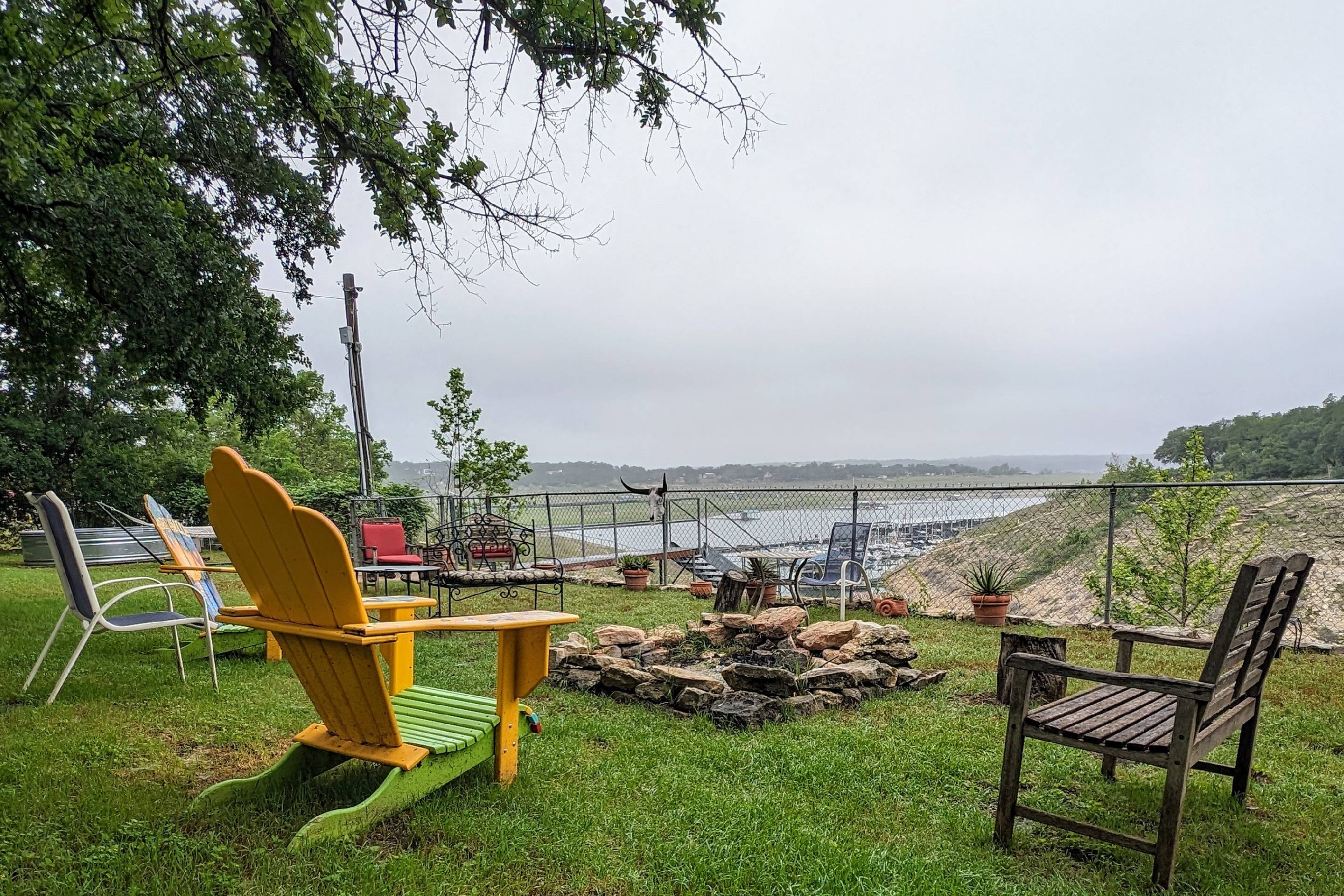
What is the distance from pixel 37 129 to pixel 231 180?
1.74 metres

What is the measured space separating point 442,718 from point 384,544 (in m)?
6.06

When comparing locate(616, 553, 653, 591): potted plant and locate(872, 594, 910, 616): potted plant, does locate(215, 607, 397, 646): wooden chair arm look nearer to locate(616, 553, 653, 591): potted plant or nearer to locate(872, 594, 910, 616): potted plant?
locate(872, 594, 910, 616): potted plant

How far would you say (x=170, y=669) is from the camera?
4.18m

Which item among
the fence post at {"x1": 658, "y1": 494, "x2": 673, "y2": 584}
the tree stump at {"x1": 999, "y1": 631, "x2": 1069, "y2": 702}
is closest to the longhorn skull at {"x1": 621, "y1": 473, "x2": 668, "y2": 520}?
the fence post at {"x1": 658, "y1": 494, "x2": 673, "y2": 584}

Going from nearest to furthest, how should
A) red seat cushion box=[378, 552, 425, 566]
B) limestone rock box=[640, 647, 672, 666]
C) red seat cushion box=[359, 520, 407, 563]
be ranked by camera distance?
limestone rock box=[640, 647, 672, 666] < red seat cushion box=[378, 552, 425, 566] < red seat cushion box=[359, 520, 407, 563]

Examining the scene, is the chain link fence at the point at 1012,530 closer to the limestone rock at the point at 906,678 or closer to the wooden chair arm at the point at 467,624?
the limestone rock at the point at 906,678

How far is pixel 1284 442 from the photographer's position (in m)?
11.4

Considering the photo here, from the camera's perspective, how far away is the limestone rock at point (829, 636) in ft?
15.6

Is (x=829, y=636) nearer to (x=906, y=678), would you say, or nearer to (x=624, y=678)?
(x=906, y=678)

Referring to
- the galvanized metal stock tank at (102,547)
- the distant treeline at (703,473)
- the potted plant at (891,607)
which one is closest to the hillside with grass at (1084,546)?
the potted plant at (891,607)

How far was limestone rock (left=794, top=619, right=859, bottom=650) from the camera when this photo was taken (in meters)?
4.75

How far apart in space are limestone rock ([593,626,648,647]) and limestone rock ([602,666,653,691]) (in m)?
0.82

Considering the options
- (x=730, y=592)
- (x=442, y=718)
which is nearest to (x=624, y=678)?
(x=442, y=718)

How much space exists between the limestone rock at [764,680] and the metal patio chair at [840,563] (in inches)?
109
